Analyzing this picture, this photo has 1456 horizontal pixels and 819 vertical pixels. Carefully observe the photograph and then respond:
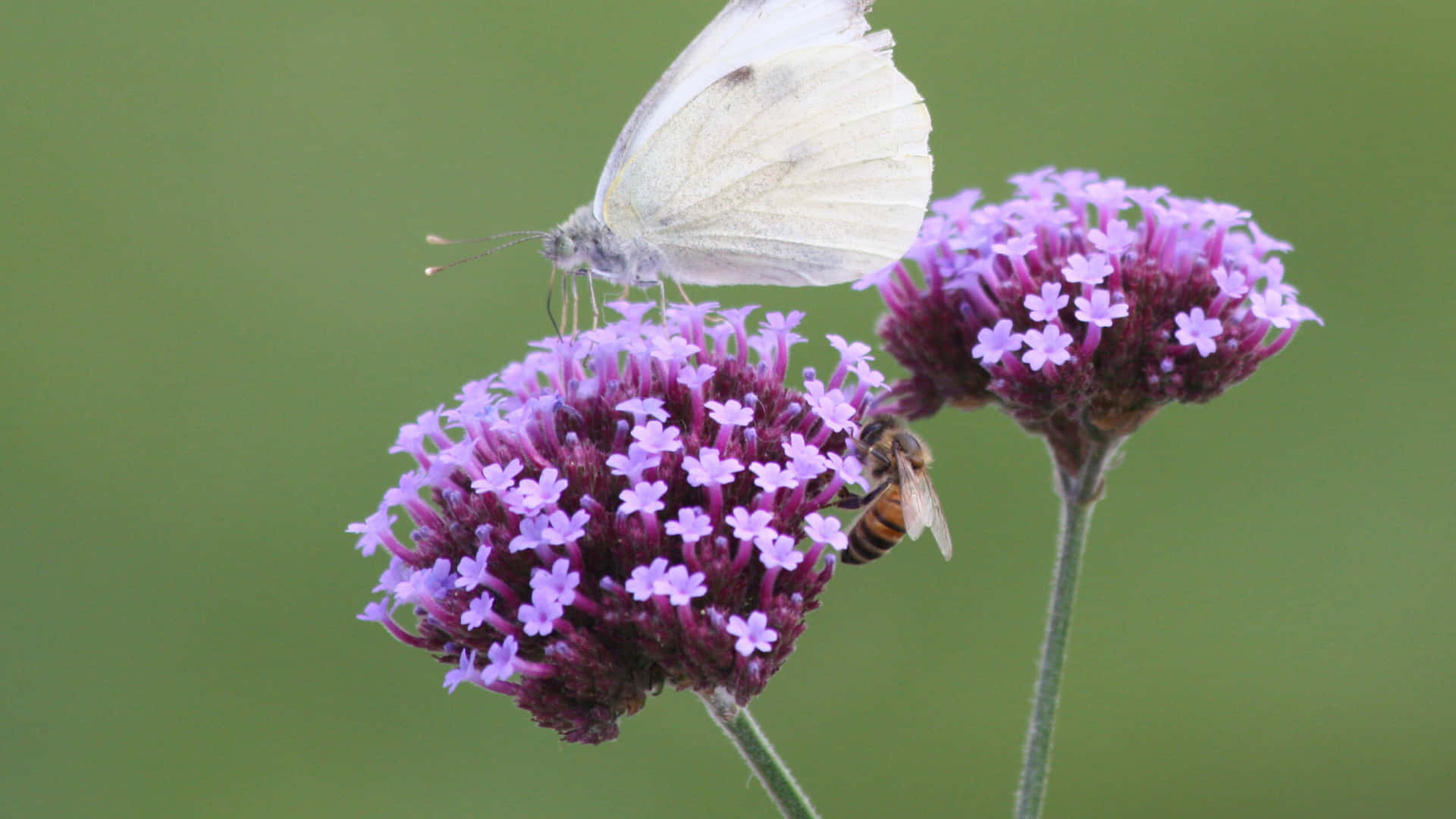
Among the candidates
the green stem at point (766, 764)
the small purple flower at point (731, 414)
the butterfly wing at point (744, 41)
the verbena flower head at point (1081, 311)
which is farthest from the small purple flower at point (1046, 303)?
the green stem at point (766, 764)

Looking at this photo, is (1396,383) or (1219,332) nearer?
(1219,332)

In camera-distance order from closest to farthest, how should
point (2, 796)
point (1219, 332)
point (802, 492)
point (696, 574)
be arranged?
1. point (696, 574)
2. point (802, 492)
3. point (1219, 332)
4. point (2, 796)

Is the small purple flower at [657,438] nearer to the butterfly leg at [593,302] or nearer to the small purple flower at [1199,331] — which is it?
the butterfly leg at [593,302]

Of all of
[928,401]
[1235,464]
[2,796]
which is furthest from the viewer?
[1235,464]

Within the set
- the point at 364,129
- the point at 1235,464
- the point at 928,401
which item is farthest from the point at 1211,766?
the point at 364,129

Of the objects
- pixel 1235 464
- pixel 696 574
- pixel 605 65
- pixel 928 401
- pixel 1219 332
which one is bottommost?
pixel 696 574

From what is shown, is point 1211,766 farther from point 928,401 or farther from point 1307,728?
point 928,401

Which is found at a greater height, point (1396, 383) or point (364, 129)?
point (364, 129)
